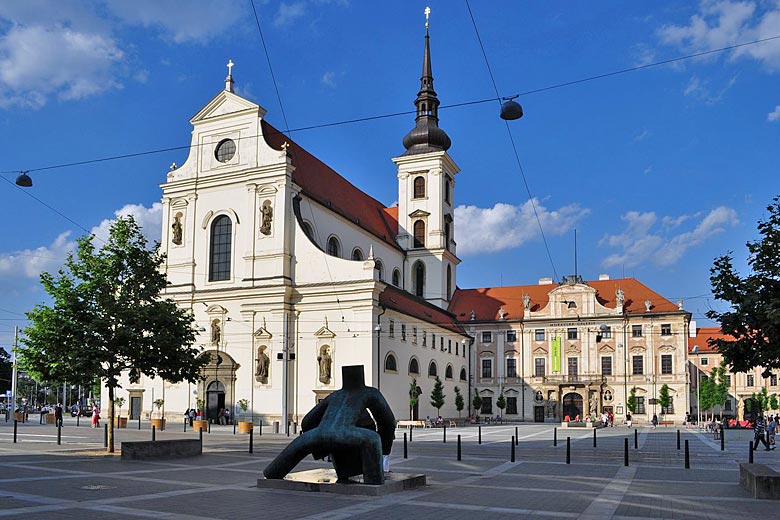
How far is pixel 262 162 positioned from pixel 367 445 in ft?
127

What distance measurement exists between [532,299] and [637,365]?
39.7 feet

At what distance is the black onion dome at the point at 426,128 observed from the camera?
235 ft

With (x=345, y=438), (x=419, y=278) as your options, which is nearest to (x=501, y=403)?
(x=419, y=278)

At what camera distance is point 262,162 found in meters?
50.6

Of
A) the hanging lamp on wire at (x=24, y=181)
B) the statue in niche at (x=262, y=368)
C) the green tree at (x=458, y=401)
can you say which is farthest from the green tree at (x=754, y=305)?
the green tree at (x=458, y=401)

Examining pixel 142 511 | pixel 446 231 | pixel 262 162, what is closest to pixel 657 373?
pixel 446 231

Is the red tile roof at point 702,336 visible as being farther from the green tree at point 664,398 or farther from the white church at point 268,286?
the white church at point 268,286

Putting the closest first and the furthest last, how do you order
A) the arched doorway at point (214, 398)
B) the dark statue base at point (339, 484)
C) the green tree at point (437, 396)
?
1. the dark statue base at point (339, 484)
2. the arched doorway at point (214, 398)
3. the green tree at point (437, 396)

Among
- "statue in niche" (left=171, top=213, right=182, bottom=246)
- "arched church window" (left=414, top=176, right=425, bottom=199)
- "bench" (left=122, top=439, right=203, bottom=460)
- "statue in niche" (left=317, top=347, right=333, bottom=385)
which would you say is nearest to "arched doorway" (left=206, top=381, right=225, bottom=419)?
"statue in niche" (left=317, top=347, right=333, bottom=385)

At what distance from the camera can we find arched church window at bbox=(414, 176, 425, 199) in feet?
234

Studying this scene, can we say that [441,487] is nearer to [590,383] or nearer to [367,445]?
[367,445]

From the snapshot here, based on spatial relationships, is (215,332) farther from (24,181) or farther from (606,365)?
(606,365)

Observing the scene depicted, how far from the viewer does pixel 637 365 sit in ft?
227

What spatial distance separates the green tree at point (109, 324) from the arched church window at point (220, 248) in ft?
85.0
